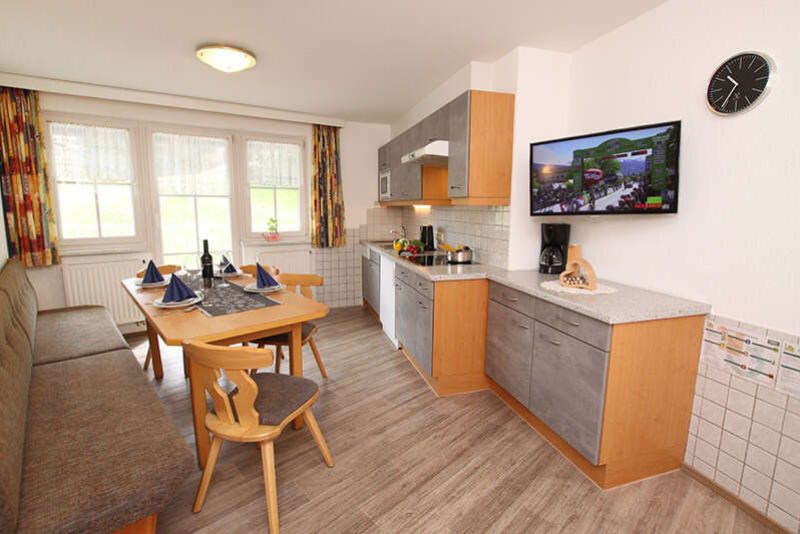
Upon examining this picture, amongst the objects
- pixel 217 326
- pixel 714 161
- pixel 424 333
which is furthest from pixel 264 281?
pixel 714 161

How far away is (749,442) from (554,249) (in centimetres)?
138

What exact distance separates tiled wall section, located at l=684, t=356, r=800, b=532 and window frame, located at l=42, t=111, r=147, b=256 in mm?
4798

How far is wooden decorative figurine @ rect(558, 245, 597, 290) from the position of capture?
2064mm

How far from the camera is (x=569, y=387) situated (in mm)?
1903

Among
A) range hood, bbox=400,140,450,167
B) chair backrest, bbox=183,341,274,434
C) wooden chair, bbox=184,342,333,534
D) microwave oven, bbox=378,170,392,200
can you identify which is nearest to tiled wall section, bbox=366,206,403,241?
microwave oven, bbox=378,170,392,200

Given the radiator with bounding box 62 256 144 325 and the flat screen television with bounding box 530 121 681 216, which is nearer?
the flat screen television with bounding box 530 121 681 216

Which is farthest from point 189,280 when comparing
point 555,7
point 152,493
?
point 555,7

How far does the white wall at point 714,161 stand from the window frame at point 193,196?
3705mm

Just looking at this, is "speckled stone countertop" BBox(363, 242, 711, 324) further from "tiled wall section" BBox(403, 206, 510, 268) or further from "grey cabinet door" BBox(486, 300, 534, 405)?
"tiled wall section" BBox(403, 206, 510, 268)

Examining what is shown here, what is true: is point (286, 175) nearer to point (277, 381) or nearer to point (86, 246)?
point (86, 246)

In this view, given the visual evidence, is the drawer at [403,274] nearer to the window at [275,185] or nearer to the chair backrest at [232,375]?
the chair backrest at [232,375]

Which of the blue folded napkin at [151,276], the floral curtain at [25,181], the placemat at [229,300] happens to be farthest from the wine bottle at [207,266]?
the floral curtain at [25,181]

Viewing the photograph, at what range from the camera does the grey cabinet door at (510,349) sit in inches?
87.7

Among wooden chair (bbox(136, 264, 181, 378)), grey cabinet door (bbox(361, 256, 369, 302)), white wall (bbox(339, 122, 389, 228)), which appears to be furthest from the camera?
white wall (bbox(339, 122, 389, 228))
